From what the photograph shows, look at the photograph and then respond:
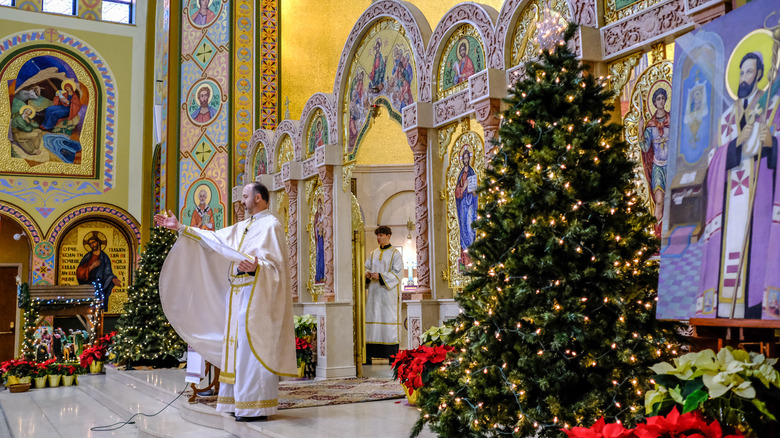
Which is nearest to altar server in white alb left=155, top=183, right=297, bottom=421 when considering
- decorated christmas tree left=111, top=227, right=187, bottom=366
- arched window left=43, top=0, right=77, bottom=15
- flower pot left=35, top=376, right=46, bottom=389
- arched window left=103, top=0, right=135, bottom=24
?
decorated christmas tree left=111, top=227, right=187, bottom=366

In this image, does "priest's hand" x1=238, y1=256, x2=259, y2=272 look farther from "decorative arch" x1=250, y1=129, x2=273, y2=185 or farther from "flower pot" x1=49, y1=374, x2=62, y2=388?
"flower pot" x1=49, y1=374, x2=62, y2=388

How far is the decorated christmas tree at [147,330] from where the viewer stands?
453 inches

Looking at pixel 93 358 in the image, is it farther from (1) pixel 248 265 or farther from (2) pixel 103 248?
(1) pixel 248 265

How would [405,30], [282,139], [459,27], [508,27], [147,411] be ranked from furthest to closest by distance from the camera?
[282,139] → [405,30] → [147,411] → [459,27] → [508,27]

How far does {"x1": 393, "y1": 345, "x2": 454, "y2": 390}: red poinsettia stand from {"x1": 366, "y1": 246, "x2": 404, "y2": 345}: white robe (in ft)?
15.1

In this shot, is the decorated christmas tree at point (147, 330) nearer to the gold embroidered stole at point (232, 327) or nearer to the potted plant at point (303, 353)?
the potted plant at point (303, 353)

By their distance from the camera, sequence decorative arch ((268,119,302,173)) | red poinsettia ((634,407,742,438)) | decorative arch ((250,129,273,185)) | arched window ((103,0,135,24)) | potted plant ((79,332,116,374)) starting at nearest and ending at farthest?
red poinsettia ((634,407,742,438)) → decorative arch ((268,119,302,173)) → decorative arch ((250,129,273,185)) → potted plant ((79,332,116,374)) → arched window ((103,0,135,24))

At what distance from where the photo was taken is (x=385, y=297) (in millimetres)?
10938

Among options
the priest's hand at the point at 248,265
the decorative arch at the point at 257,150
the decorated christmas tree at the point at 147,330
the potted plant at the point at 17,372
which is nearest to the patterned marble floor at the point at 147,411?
the potted plant at the point at 17,372

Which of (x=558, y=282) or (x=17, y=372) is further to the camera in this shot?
(x=17, y=372)

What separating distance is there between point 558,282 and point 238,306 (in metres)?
3.26

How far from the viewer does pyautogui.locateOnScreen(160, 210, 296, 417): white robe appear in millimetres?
5723

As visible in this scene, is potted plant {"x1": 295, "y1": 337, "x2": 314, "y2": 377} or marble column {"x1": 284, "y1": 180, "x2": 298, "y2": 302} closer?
potted plant {"x1": 295, "y1": 337, "x2": 314, "y2": 377}

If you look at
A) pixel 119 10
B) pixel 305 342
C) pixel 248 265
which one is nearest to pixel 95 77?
pixel 119 10
